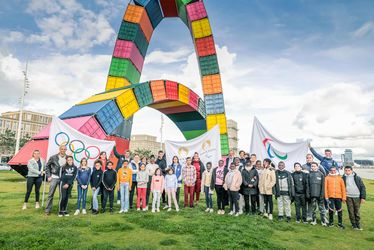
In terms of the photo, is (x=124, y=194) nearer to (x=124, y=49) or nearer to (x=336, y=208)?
(x=336, y=208)

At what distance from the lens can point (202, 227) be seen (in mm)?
7102

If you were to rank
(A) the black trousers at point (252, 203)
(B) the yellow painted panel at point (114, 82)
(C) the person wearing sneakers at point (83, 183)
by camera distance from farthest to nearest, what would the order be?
(B) the yellow painted panel at point (114, 82) → (A) the black trousers at point (252, 203) → (C) the person wearing sneakers at point (83, 183)

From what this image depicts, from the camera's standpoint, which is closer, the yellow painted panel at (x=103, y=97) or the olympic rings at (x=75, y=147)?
the olympic rings at (x=75, y=147)

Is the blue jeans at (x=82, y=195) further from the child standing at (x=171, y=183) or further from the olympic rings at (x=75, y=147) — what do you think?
the child standing at (x=171, y=183)

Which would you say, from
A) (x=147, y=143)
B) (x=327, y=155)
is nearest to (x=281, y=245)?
(x=327, y=155)

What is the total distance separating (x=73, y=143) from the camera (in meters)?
10.1

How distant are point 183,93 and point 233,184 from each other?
19837mm

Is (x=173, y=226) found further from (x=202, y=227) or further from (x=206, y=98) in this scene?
(x=206, y=98)

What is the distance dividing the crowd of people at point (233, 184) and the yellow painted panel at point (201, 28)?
20.1m

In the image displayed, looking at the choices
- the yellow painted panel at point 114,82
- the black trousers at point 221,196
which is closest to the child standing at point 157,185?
the black trousers at point 221,196

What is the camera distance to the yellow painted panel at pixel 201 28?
27109 millimetres

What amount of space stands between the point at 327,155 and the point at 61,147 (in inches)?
388

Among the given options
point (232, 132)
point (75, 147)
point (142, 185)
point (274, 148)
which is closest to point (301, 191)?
point (274, 148)

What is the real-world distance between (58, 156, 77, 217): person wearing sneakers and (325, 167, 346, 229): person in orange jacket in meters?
8.30
